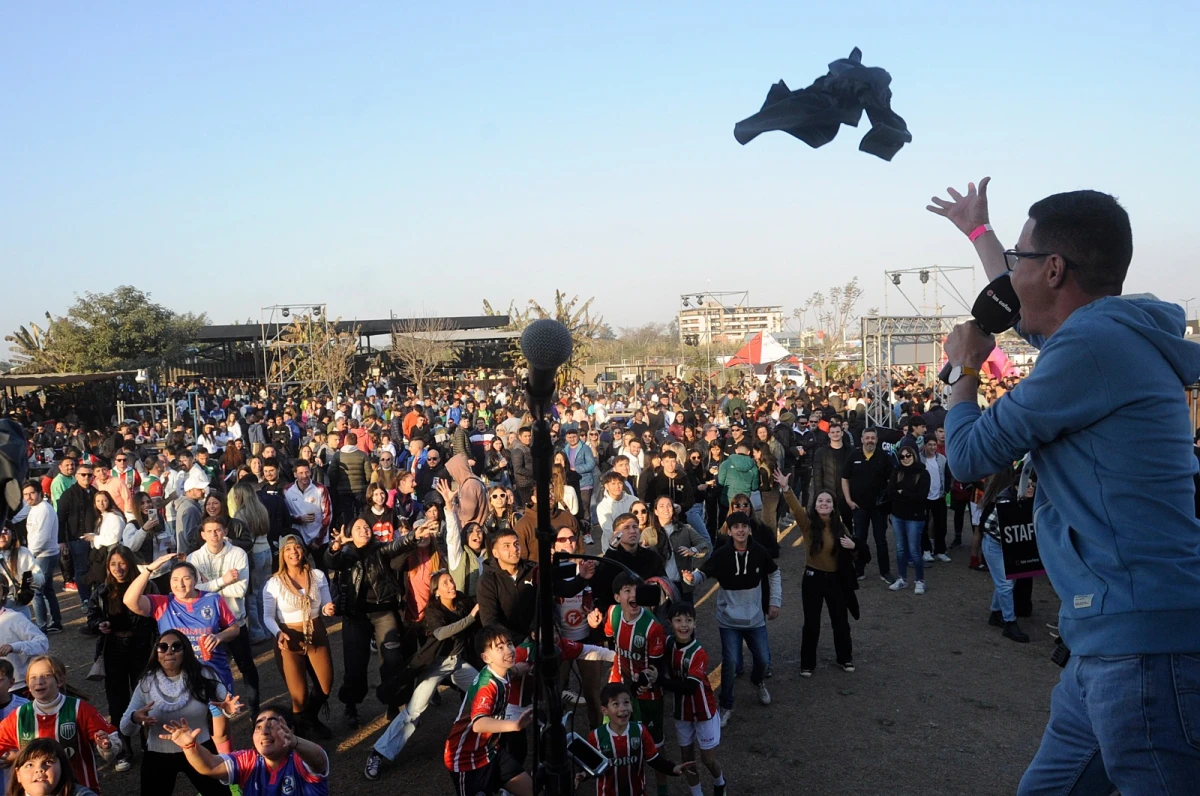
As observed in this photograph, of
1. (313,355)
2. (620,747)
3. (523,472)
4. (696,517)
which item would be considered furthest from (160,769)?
(313,355)

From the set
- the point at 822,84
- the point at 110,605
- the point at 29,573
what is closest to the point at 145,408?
the point at 29,573

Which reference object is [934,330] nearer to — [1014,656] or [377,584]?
[1014,656]

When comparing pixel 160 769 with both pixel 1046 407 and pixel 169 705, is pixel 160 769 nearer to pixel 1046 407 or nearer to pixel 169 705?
pixel 169 705

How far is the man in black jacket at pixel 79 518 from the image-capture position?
1032 centimetres

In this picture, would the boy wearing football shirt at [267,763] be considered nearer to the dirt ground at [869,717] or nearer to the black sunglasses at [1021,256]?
the dirt ground at [869,717]

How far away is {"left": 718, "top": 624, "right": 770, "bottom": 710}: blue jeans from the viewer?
22.1 feet

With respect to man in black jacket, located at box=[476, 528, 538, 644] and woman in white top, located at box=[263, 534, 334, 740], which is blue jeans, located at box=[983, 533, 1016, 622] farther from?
woman in white top, located at box=[263, 534, 334, 740]

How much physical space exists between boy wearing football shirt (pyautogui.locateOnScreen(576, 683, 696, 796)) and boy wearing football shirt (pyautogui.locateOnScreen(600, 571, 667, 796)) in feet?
2.13

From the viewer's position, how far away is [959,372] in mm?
2145

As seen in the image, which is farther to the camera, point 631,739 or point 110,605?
point 110,605

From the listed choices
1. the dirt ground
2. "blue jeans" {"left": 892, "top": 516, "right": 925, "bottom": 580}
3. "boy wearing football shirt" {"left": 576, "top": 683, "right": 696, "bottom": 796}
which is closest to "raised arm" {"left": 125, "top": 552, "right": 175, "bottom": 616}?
the dirt ground

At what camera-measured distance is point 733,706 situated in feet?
23.1

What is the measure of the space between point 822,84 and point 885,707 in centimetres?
545

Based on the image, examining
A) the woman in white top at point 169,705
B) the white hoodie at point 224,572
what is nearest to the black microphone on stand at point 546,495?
the woman in white top at point 169,705
